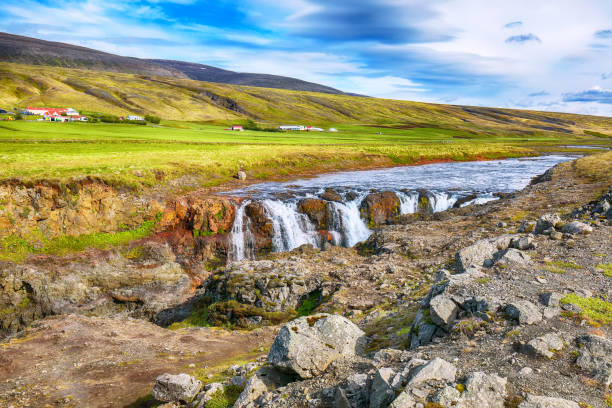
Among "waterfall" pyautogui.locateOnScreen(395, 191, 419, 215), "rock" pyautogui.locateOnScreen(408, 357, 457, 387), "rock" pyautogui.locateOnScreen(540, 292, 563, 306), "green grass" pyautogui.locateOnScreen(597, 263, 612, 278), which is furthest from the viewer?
"waterfall" pyautogui.locateOnScreen(395, 191, 419, 215)

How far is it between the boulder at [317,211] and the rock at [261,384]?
28.9 meters

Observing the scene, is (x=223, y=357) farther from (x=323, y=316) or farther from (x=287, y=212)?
(x=287, y=212)

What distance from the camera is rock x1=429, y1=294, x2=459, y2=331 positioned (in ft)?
33.3

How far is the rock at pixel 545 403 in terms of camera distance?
6.40 metres

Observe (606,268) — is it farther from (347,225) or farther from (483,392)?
(347,225)

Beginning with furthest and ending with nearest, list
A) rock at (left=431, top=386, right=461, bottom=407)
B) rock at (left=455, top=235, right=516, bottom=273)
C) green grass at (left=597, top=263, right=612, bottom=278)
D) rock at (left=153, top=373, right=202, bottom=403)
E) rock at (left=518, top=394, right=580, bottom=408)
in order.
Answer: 1. rock at (left=455, top=235, right=516, bottom=273)
2. green grass at (left=597, top=263, right=612, bottom=278)
3. rock at (left=153, top=373, right=202, bottom=403)
4. rock at (left=431, top=386, right=461, bottom=407)
5. rock at (left=518, top=394, right=580, bottom=408)

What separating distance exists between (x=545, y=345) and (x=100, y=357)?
654 inches

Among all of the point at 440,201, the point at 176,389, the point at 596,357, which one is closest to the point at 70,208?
the point at 176,389

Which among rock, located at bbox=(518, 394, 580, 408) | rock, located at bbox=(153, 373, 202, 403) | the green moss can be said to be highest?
rock, located at bbox=(518, 394, 580, 408)

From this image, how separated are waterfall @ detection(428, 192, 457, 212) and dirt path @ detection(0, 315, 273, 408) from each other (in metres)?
31.2

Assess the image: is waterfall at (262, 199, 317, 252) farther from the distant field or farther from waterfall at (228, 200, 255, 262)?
the distant field

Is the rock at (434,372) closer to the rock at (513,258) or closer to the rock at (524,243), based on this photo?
the rock at (513,258)

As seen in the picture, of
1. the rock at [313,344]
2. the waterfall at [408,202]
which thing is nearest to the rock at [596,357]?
the rock at [313,344]

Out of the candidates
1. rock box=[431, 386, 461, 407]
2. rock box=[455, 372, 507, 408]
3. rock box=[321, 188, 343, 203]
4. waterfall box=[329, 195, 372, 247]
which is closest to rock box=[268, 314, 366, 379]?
rock box=[431, 386, 461, 407]
